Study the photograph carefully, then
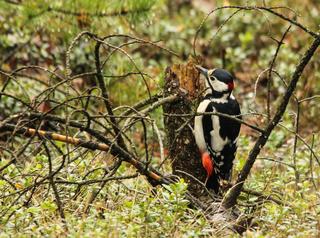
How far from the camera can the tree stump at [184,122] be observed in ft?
19.2

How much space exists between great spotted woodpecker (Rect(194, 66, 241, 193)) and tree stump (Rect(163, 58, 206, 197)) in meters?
0.07

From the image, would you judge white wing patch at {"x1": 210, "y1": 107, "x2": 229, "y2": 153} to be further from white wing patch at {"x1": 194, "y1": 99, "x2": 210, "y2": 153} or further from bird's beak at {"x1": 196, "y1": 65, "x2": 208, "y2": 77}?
bird's beak at {"x1": 196, "y1": 65, "x2": 208, "y2": 77}

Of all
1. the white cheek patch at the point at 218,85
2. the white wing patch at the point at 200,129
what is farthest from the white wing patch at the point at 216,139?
the white cheek patch at the point at 218,85

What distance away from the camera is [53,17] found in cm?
771

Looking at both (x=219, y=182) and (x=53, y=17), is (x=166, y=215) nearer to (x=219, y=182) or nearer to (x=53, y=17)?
(x=219, y=182)

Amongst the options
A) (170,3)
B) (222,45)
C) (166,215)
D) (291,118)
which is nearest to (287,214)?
(166,215)

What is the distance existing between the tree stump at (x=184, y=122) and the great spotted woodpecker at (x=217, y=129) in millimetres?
70

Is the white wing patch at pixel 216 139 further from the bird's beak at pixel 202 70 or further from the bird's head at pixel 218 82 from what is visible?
the bird's beak at pixel 202 70

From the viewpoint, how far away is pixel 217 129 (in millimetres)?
6254

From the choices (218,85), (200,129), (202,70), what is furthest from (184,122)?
(218,85)

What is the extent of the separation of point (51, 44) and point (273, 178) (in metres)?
4.47

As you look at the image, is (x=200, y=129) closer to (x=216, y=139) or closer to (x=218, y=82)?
(x=216, y=139)

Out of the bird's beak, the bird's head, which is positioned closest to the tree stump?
the bird's beak

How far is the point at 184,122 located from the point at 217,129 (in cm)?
47
